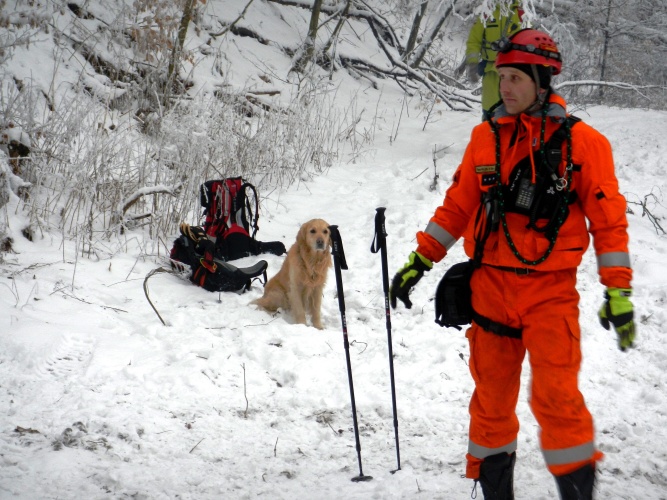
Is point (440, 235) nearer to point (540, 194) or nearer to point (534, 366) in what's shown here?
point (540, 194)

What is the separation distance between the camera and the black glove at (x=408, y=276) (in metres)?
2.96

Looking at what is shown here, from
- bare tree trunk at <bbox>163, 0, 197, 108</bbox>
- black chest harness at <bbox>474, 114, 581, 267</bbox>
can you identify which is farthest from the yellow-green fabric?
black chest harness at <bbox>474, 114, 581, 267</bbox>

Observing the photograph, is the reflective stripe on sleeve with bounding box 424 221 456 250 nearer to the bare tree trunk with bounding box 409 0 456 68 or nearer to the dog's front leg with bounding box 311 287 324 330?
the dog's front leg with bounding box 311 287 324 330

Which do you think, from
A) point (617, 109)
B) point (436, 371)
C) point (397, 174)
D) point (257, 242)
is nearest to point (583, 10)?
point (617, 109)

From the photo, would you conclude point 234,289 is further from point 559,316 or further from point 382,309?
point 559,316

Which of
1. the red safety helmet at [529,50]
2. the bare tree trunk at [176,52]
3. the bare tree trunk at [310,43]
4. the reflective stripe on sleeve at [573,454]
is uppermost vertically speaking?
the bare tree trunk at [310,43]

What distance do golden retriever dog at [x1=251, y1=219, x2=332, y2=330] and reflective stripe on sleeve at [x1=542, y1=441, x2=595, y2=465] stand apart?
3.48 metres

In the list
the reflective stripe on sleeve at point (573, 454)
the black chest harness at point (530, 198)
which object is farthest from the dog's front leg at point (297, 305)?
the reflective stripe on sleeve at point (573, 454)

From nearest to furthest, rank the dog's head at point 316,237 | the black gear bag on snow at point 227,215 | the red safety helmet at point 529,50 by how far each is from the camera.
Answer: the red safety helmet at point 529,50
the dog's head at point 316,237
the black gear bag on snow at point 227,215

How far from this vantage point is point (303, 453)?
3.50 metres

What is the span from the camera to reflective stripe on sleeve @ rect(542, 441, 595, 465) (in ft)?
7.92

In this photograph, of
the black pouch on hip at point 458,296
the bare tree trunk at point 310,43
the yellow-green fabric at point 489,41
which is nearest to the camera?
the black pouch on hip at point 458,296

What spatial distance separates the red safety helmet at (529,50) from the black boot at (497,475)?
1.69m

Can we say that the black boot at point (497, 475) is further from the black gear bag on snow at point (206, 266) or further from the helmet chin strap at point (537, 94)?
the black gear bag on snow at point (206, 266)
